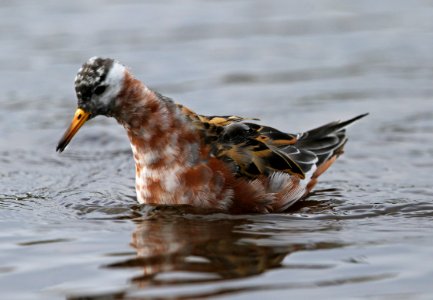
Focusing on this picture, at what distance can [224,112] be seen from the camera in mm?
12836

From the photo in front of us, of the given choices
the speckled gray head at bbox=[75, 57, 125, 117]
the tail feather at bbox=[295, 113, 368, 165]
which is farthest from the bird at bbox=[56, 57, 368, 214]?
the tail feather at bbox=[295, 113, 368, 165]

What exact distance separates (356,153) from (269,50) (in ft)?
13.4

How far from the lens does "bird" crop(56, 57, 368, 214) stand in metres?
8.96

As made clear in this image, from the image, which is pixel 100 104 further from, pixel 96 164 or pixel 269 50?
pixel 269 50

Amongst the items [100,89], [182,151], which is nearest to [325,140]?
[182,151]

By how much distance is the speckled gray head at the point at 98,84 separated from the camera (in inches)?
346

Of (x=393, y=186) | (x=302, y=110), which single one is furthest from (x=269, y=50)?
(x=393, y=186)

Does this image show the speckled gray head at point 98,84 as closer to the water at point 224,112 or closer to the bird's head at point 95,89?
the bird's head at point 95,89

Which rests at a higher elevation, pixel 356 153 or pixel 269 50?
pixel 269 50

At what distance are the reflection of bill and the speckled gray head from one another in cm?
114

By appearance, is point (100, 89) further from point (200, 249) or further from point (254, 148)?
point (200, 249)

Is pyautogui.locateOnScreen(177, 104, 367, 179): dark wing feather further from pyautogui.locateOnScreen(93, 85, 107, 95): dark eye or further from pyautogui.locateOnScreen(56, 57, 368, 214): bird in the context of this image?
pyautogui.locateOnScreen(93, 85, 107, 95): dark eye

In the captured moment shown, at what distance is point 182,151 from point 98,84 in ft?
3.34

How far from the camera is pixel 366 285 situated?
6969 millimetres
